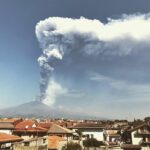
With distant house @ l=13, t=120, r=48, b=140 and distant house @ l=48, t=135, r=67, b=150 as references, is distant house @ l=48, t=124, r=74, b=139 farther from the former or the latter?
distant house @ l=48, t=135, r=67, b=150

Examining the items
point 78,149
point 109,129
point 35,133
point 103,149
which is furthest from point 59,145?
point 109,129

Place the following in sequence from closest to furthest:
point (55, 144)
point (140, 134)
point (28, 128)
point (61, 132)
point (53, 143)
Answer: point (55, 144) → point (53, 143) → point (61, 132) → point (28, 128) → point (140, 134)

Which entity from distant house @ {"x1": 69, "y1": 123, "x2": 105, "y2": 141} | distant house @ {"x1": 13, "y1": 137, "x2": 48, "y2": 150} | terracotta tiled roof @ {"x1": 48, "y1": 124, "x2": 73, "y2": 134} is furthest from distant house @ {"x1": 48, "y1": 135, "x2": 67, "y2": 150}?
distant house @ {"x1": 69, "y1": 123, "x2": 105, "y2": 141}

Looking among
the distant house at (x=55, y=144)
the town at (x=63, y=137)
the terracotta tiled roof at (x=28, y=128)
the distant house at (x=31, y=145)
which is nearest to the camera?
the distant house at (x=31, y=145)

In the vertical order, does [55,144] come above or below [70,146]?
above

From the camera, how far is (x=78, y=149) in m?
52.3

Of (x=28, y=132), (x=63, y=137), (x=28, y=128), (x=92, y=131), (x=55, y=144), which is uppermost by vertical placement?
(x=28, y=128)

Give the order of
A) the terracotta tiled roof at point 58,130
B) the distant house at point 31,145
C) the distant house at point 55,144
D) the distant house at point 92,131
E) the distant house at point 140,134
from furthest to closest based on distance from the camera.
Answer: the distant house at point 92,131 < the distant house at point 140,134 < the terracotta tiled roof at point 58,130 < the distant house at point 55,144 < the distant house at point 31,145

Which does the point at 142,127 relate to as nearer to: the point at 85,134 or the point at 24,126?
the point at 85,134

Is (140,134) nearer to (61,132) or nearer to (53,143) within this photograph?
(61,132)

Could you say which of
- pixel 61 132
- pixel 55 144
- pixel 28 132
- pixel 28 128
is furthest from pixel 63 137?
pixel 55 144

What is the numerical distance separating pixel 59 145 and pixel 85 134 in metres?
36.3

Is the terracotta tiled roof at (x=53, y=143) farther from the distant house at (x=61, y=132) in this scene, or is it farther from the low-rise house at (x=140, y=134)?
the low-rise house at (x=140, y=134)

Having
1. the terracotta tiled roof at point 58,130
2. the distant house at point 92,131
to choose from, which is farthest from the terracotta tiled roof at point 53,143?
the distant house at point 92,131
